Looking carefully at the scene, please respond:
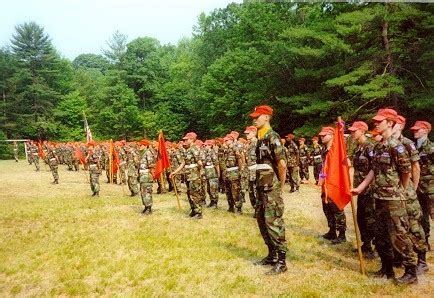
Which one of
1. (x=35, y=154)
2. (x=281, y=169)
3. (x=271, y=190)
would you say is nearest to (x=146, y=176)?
(x=271, y=190)

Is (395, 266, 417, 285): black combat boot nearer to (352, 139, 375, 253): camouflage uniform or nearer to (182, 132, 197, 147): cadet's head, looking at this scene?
(352, 139, 375, 253): camouflage uniform

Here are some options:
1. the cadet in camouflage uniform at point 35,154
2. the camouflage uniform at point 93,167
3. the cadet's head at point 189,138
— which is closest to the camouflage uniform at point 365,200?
the cadet's head at point 189,138

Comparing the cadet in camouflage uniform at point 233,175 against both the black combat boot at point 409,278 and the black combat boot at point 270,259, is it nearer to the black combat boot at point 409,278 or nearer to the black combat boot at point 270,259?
the black combat boot at point 270,259

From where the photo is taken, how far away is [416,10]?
79.7 feet

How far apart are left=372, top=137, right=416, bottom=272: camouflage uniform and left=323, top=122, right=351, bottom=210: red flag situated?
2.40 ft

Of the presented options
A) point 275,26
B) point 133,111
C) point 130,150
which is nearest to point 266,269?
point 130,150

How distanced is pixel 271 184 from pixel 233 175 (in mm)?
5676

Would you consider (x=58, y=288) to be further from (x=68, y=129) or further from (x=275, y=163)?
(x=68, y=129)

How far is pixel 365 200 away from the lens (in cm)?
733

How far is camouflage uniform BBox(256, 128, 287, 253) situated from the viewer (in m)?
6.75

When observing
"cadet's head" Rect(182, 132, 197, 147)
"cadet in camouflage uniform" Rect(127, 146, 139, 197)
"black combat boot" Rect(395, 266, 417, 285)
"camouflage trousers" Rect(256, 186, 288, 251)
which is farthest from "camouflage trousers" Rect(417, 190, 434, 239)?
"cadet in camouflage uniform" Rect(127, 146, 139, 197)

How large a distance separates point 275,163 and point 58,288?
4.30 meters

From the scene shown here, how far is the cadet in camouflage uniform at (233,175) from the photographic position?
12508 millimetres

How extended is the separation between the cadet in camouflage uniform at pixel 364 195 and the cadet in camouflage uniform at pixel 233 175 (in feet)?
17.1
